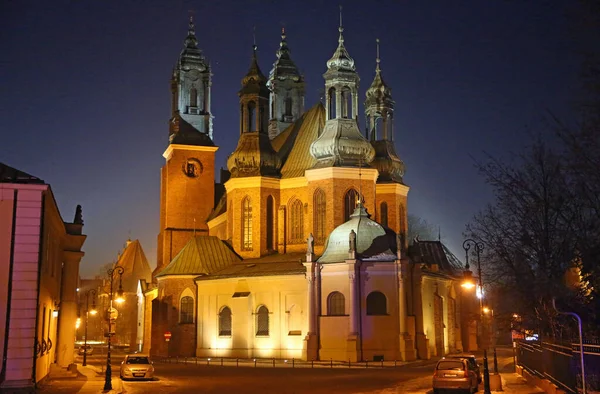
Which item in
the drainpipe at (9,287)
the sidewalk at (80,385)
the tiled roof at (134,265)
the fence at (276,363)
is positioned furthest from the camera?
the tiled roof at (134,265)

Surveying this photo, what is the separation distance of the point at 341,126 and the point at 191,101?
19692 millimetres

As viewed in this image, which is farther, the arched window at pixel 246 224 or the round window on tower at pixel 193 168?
the round window on tower at pixel 193 168

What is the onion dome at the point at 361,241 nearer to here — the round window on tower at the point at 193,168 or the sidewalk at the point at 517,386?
the sidewalk at the point at 517,386

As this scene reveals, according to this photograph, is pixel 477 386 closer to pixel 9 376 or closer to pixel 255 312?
pixel 9 376

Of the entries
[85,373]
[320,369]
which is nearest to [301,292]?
[320,369]

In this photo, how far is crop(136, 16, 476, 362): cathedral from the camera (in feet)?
168

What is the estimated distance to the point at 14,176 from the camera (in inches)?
1089

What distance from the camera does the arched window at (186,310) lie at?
59.7 m

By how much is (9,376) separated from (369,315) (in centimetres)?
2814

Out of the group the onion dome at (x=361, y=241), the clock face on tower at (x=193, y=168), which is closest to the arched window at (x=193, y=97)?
the clock face on tower at (x=193, y=168)

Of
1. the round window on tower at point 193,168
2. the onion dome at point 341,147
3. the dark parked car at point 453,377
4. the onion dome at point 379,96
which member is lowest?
the dark parked car at point 453,377

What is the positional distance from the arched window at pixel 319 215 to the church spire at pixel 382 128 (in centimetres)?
808

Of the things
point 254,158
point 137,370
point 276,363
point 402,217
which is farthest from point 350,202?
point 137,370

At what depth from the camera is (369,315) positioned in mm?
50812
